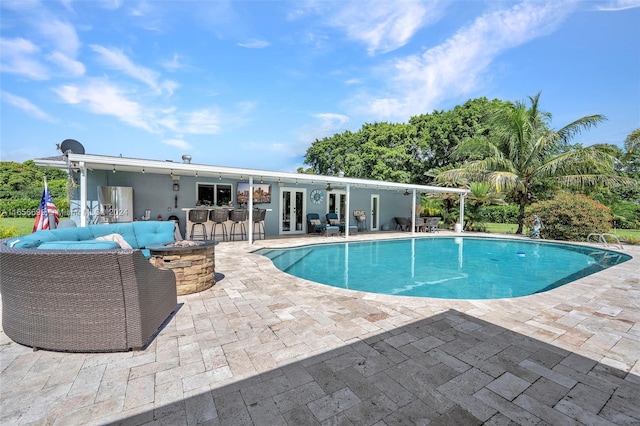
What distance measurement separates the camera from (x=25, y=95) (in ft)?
39.7

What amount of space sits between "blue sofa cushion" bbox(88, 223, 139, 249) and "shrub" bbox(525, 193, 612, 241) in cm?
1502

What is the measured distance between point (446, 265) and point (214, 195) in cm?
850

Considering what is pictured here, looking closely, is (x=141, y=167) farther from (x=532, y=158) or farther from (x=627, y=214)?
(x=627, y=214)

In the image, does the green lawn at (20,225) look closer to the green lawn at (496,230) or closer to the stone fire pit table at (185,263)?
the green lawn at (496,230)

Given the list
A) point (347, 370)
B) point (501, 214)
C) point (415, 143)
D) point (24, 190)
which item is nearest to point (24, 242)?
point (347, 370)

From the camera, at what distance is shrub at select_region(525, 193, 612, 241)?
11367 millimetres

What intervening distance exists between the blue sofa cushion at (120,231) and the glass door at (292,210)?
7.32 metres

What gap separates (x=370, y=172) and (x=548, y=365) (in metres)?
23.1

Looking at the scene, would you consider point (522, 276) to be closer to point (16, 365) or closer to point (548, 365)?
point (548, 365)

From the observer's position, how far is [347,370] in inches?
88.6

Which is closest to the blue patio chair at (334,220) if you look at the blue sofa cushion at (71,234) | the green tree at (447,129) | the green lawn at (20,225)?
the blue sofa cushion at (71,234)

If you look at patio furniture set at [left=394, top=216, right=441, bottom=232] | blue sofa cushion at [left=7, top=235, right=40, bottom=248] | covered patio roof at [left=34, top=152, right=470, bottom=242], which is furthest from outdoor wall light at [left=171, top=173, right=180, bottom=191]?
patio furniture set at [left=394, top=216, right=441, bottom=232]

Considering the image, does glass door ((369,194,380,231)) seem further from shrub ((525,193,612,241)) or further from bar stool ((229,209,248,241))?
bar stool ((229,209,248,241))

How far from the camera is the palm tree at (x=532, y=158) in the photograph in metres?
12.5
